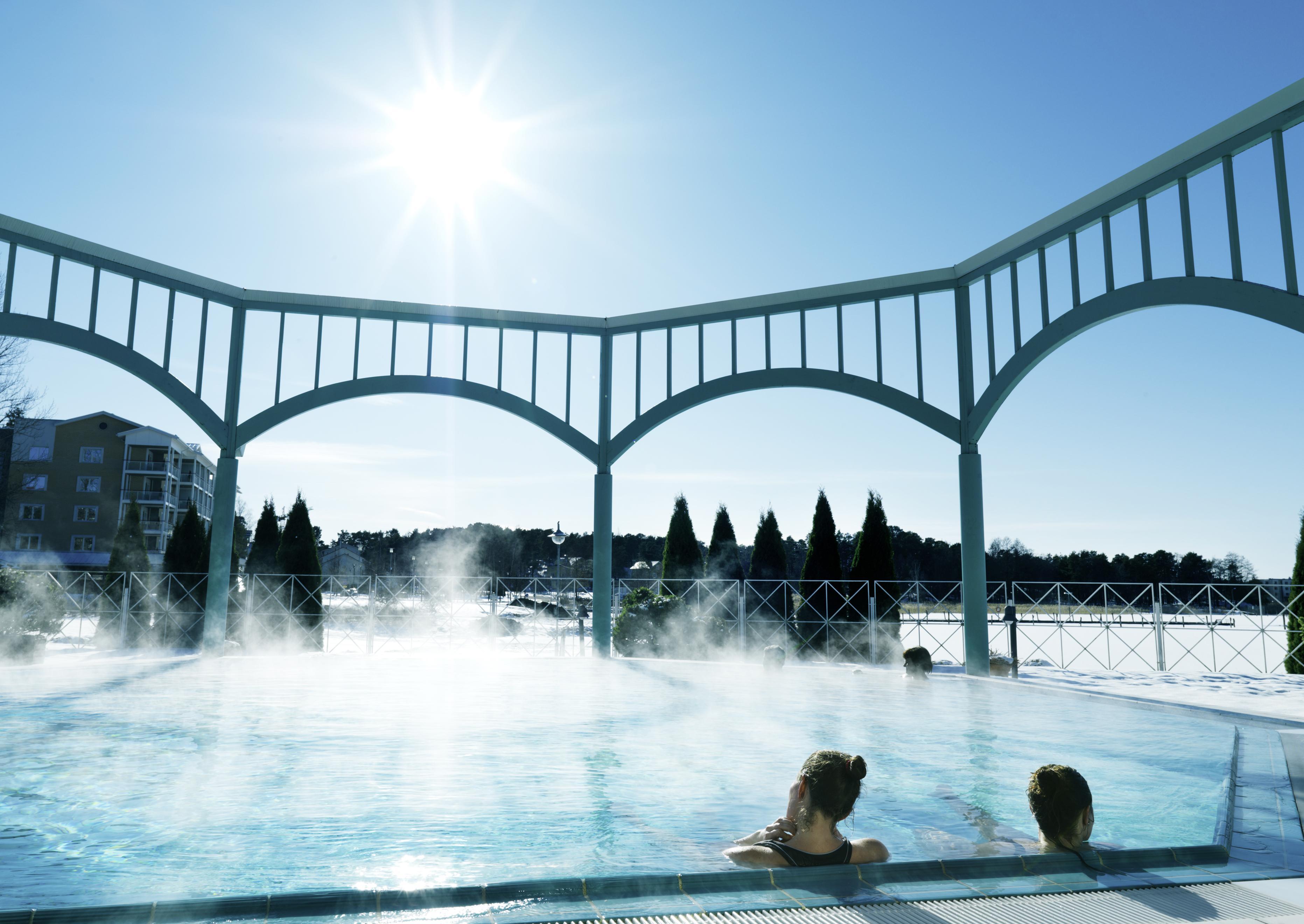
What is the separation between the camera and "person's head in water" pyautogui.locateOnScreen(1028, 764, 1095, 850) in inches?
139

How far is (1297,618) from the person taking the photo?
41.8 ft

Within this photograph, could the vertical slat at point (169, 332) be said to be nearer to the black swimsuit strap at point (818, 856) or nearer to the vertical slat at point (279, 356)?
the vertical slat at point (279, 356)

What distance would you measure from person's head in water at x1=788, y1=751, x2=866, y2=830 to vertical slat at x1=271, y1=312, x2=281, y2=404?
36.1 ft

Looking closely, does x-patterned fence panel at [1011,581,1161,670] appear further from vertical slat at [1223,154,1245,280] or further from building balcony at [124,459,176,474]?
building balcony at [124,459,176,474]

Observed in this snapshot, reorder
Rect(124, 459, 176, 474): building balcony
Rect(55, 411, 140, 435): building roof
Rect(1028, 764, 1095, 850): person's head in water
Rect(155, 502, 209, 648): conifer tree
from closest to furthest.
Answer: Rect(1028, 764, 1095, 850): person's head in water, Rect(155, 502, 209, 648): conifer tree, Rect(55, 411, 140, 435): building roof, Rect(124, 459, 176, 474): building balcony

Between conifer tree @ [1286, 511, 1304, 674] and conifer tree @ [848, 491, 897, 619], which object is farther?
conifer tree @ [848, 491, 897, 619]

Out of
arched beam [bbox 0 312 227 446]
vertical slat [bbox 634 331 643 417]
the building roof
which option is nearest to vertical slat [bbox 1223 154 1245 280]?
vertical slat [bbox 634 331 643 417]

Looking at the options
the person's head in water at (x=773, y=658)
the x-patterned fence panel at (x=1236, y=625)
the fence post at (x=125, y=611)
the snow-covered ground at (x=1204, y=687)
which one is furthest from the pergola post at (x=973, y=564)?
the fence post at (x=125, y=611)

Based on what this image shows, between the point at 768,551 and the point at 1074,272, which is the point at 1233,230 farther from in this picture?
the point at 768,551

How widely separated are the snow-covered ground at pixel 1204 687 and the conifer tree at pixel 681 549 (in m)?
7.27

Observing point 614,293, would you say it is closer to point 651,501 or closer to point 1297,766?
point 651,501

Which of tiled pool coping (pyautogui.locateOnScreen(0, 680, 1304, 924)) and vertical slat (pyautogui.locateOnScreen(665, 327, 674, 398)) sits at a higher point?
vertical slat (pyautogui.locateOnScreen(665, 327, 674, 398))

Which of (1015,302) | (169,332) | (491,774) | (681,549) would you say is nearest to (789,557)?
(681,549)

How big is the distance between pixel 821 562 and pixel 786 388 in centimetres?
569
